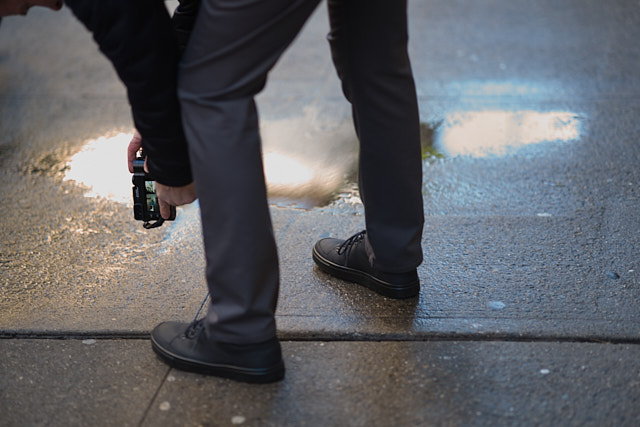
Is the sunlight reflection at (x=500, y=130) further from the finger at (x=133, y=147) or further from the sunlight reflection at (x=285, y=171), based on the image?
the finger at (x=133, y=147)

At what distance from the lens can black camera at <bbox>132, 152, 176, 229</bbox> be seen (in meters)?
2.06

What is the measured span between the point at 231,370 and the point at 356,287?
63 centimetres

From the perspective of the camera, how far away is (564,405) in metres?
1.79

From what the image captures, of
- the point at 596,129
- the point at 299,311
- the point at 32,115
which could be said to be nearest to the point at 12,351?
the point at 299,311

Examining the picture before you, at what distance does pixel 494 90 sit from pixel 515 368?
2630 millimetres

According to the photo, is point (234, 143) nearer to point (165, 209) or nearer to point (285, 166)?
point (165, 209)


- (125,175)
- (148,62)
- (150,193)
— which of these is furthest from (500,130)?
(148,62)

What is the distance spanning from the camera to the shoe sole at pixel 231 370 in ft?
6.16

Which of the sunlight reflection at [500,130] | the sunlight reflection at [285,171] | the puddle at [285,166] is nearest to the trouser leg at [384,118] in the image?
the puddle at [285,166]

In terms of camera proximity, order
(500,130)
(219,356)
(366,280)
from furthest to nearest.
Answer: (500,130)
(366,280)
(219,356)

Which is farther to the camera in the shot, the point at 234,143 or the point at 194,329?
the point at 194,329

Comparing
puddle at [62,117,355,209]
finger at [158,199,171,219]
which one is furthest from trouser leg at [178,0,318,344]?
puddle at [62,117,355,209]

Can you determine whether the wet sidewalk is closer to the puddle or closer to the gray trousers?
the puddle

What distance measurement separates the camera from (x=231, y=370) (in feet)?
6.20
